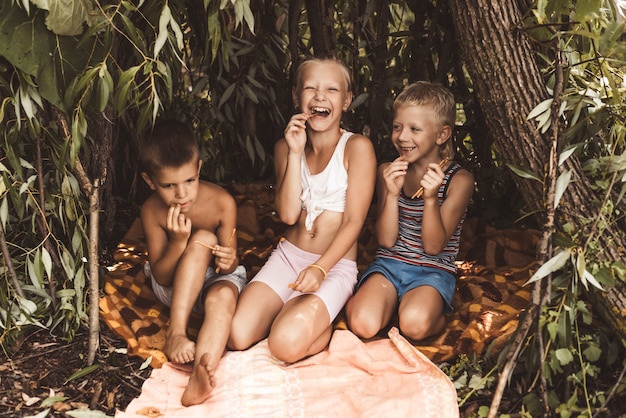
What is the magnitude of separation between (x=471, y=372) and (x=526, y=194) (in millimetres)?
536

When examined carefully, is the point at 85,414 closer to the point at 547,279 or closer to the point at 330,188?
the point at 330,188

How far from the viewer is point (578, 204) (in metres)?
1.91

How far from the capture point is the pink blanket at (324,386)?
195 centimetres

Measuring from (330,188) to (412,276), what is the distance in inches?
15.8

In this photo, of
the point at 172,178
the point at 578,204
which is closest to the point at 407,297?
the point at 578,204

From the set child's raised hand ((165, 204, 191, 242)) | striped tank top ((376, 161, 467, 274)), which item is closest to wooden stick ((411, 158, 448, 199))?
striped tank top ((376, 161, 467, 274))

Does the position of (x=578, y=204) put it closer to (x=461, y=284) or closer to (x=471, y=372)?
(x=471, y=372)

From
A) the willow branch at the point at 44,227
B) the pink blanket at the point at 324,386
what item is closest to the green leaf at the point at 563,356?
the pink blanket at the point at 324,386

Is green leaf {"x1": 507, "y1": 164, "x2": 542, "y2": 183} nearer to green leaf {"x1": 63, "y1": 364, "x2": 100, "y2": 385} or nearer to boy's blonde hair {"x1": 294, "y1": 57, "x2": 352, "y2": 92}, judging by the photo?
boy's blonde hair {"x1": 294, "y1": 57, "x2": 352, "y2": 92}

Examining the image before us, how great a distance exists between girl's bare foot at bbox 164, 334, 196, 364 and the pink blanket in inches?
1.6

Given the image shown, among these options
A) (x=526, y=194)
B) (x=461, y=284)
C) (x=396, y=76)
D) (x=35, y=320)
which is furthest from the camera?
(x=396, y=76)

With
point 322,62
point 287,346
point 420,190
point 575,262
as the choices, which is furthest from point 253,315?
point 575,262

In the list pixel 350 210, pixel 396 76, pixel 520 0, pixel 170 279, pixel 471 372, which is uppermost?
pixel 520 0

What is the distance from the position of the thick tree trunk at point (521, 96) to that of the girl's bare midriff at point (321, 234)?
66 cm
